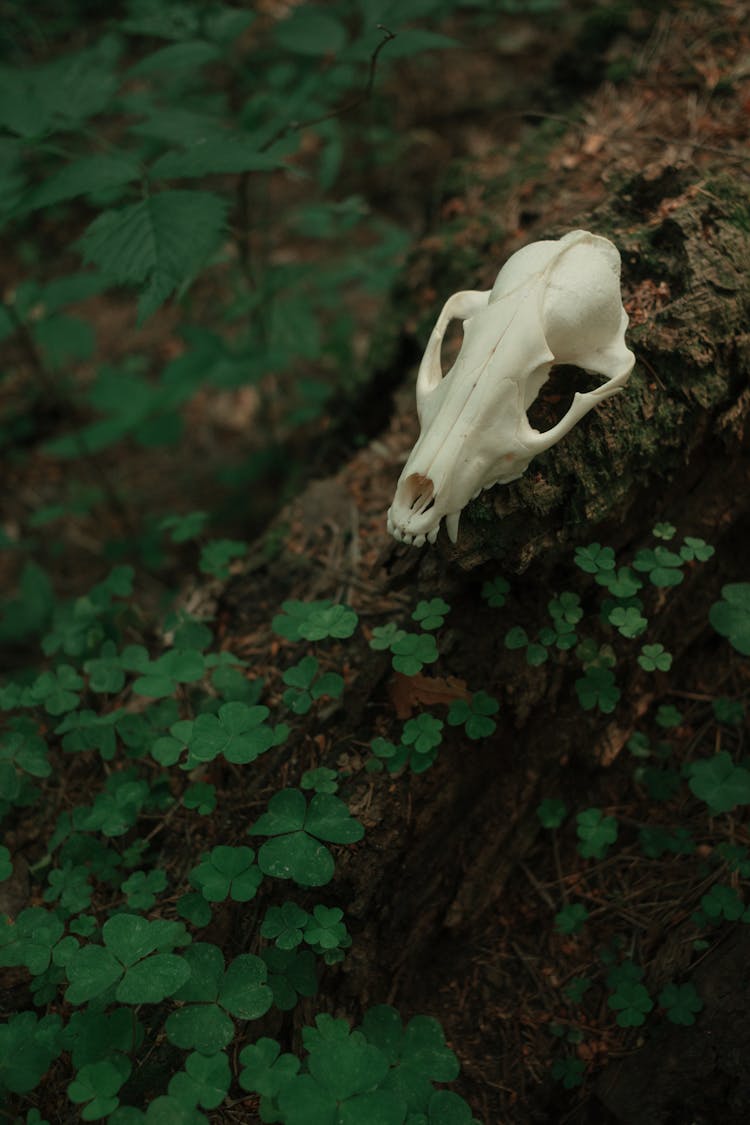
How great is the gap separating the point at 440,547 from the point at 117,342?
179 inches

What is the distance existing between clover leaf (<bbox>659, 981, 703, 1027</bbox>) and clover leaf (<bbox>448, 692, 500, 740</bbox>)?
0.81 meters

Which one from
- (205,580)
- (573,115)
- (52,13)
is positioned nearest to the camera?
(205,580)

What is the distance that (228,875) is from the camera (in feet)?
7.10

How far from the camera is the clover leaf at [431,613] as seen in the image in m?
2.31

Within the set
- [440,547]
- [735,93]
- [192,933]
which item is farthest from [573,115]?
[192,933]

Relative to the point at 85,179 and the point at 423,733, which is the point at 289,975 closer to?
the point at 423,733

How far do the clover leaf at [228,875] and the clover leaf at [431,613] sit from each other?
748 mm

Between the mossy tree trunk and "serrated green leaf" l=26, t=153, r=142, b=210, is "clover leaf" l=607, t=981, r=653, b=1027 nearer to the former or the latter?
the mossy tree trunk

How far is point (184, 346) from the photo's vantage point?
5.96 m

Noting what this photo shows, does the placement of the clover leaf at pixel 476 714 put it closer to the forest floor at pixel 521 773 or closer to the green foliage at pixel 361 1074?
the forest floor at pixel 521 773

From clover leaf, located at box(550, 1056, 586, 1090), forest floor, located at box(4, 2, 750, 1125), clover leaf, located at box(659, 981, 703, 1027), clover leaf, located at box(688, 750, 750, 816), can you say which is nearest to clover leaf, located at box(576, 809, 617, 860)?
forest floor, located at box(4, 2, 750, 1125)

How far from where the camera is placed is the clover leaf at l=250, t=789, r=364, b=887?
6.85 feet

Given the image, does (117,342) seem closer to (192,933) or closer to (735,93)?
(735,93)

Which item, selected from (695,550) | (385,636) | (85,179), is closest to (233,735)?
(385,636)
